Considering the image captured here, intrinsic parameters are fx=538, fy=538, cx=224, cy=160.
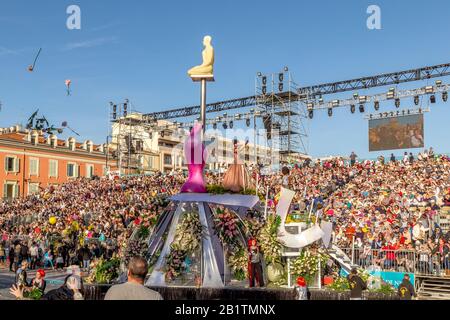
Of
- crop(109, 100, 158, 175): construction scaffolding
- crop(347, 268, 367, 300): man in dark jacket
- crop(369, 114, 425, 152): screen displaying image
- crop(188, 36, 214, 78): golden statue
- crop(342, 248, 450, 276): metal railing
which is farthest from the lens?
crop(109, 100, 158, 175): construction scaffolding

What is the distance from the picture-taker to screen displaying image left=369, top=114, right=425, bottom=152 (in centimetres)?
4081

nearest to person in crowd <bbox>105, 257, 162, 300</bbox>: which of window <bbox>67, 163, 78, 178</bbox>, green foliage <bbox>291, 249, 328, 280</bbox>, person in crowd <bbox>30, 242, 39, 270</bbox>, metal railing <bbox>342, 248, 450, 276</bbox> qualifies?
green foliage <bbox>291, 249, 328, 280</bbox>

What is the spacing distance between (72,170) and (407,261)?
2334 inches

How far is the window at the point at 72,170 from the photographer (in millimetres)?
70875

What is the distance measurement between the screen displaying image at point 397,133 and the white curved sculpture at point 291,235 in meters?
28.3

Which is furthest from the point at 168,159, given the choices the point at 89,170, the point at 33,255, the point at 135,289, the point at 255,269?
the point at 135,289

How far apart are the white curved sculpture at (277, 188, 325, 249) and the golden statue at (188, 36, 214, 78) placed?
4403mm

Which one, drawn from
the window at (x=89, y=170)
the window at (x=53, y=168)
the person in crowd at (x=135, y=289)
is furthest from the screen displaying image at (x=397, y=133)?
the window at (x=89, y=170)

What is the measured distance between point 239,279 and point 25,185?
56.4 meters

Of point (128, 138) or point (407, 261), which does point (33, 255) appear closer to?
point (407, 261)

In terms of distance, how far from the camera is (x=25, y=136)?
67625 millimetres

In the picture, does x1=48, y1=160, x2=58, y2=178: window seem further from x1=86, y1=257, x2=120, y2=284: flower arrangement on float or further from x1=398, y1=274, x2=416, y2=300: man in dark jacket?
x1=398, y1=274, x2=416, y2=300: man in dark jacket
